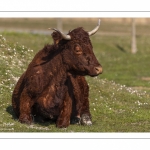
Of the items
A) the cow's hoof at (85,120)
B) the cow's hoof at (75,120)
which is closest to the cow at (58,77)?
the cow's hoof at (75,120)

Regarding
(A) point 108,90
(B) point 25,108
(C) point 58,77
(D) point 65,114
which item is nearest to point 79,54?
(C) point 58,77

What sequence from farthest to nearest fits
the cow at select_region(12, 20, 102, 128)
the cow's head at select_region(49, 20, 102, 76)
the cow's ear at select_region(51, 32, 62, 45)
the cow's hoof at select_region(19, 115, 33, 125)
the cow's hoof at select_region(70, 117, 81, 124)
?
the cow's hoof at select_region(70, 117, 81, 124) < the cow's hoof at select_region(19, 115, 33, 125) < the cow's ear at select_region(51, 32, 62, 45) < the cow at select_region(12, 20, 102, 128) < the cow's head at select_region(49, 20, 102, 76)

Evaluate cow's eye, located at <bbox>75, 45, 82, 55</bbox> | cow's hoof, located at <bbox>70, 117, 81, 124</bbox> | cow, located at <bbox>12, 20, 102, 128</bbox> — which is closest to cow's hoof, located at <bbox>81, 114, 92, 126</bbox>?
cow's hoof, located at <bbox>70, 117, 81, 124</bbox>

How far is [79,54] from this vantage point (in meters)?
13.8

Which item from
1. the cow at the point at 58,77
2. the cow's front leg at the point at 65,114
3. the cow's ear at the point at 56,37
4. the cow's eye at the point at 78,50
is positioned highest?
the cow's ear at the point at 56,37

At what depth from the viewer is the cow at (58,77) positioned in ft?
45.2

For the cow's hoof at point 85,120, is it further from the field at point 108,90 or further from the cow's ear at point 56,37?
the cow's ear at point 56,37

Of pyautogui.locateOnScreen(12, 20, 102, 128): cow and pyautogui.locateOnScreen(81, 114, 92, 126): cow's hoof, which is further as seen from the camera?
pyautogui.locateOnScreen(81, 114, 92, 126): cow's hoof

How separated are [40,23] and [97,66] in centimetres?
4932

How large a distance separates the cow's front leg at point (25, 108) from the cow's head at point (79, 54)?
1.20 m

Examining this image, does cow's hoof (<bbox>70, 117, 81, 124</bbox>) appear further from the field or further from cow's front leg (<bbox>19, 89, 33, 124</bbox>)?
cow's front leg (<bbox>19, 89, 33, 124</bbox>)

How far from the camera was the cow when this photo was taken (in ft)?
45.2

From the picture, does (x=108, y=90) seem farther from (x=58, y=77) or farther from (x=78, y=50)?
(x=78, y=50)

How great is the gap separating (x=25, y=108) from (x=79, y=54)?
71.4 inches
